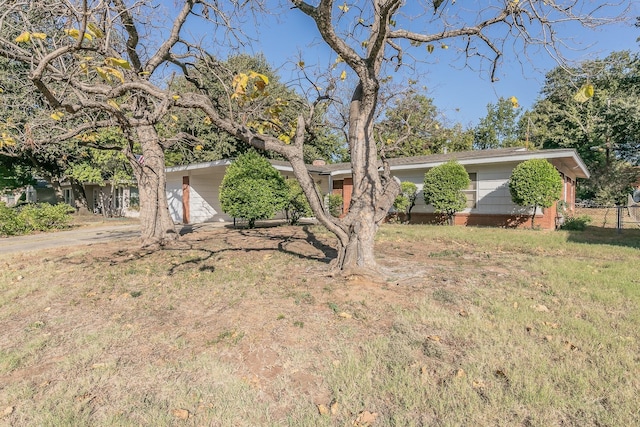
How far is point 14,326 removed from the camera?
3912mm

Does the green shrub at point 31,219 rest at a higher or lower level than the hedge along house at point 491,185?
lower

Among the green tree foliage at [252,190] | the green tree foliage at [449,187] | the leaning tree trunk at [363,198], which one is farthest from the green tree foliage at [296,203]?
the leaning tree trunk at [363,198]

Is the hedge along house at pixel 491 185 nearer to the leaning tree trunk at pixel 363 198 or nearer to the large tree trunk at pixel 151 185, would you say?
the leaning tree trunk at pixel 363 198

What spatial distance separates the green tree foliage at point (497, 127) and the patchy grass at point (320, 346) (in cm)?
3359

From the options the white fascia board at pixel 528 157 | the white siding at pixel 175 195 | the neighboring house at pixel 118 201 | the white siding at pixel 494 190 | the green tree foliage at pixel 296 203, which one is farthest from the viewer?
the neighboring house at pixel 118 201

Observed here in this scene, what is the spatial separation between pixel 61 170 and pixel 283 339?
24.3 meters

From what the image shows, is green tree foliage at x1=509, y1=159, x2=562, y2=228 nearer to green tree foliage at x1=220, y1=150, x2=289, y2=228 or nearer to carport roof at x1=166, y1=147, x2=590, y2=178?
carport roof at x1=166, y1=147, x2=590, y2=178

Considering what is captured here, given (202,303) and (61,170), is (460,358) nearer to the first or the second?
(202,303)

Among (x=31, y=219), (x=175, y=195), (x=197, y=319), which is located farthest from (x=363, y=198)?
(x=175, y=195)

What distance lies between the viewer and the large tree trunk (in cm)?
865

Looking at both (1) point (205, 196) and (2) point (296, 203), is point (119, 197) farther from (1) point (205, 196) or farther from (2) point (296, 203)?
(2) point (296, 203)

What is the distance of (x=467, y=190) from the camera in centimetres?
1470

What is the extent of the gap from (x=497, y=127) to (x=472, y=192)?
25852mm

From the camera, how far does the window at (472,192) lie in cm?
1450
